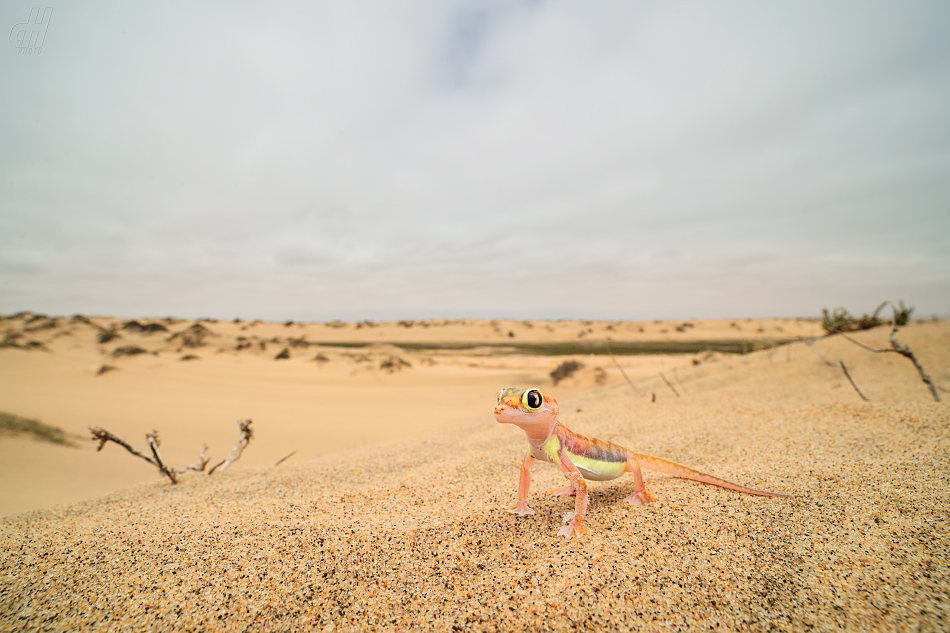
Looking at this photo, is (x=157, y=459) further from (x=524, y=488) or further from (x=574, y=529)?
(x=574, y=529)

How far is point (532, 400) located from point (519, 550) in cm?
88

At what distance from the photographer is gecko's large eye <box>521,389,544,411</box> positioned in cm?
216

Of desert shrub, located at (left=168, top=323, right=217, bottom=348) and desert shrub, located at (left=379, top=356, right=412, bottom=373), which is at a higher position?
desert shrub, located at (left=168, top=323, right=217, bottom=348)

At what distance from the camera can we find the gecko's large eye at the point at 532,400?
2160mm

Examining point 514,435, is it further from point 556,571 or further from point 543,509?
point 556,571

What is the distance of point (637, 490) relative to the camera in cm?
270

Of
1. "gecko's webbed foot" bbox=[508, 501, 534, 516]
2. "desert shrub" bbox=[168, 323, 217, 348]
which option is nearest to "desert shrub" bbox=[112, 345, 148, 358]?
"desert shrub" bbox=[168, 323, 217, 348]

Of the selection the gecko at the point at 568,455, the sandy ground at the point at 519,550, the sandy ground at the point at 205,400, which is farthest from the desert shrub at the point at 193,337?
the gecko at the point at 568,455

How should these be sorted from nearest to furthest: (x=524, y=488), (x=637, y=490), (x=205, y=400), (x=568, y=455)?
(x=568, y=455) < (x=524, y=488) < (x=637, y=490) < (x=205, y=400)

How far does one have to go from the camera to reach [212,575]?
6.66 feet

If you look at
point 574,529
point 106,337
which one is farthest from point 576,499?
point 106,337

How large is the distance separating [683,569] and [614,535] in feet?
1.33

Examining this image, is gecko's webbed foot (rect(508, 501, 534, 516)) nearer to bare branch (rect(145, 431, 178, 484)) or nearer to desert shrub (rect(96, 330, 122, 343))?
bare branch (rect(145, 431, 178, 484))

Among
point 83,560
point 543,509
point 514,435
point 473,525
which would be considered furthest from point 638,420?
point 83,560
